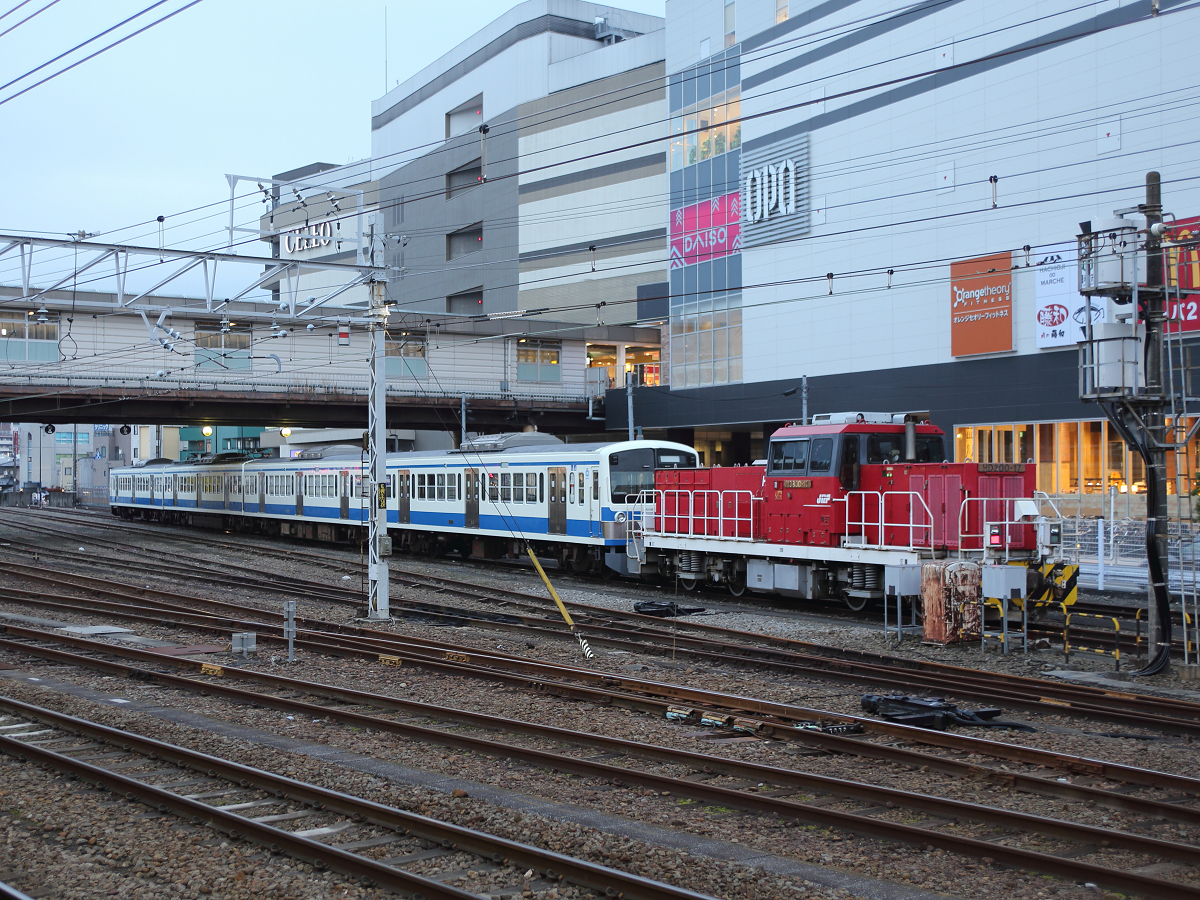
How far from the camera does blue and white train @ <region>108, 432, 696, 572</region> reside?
26375 mm

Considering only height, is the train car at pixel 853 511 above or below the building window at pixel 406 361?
below

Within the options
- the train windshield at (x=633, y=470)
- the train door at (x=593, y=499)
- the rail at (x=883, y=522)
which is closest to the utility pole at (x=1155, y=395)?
the rail at (x=883, y=522)

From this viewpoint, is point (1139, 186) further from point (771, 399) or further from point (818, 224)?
point (771, 399)

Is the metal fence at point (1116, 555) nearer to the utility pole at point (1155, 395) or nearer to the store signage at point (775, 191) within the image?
the utility pole at point (1155, 395)

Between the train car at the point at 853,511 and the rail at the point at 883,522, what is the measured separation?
0.08ft

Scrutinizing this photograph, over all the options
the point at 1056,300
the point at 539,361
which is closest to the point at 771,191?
the point at 1056,300

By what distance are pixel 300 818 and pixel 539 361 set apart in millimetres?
52057

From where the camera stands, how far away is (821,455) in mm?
19219

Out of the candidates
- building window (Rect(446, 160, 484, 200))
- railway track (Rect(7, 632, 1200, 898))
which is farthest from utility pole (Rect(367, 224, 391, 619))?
building window (Rect(446, 160, 484, 200))

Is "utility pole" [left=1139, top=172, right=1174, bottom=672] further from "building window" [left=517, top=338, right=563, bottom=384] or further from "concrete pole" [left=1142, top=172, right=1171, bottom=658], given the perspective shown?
"building window" [left=517, top=338, right=563, bottom=384]

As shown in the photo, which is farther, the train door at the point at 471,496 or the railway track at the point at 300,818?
the train door at the point at 471,496

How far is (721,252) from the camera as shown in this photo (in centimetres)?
4759

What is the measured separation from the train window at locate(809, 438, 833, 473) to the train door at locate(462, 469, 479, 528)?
14.3m

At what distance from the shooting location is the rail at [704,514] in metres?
21.6
